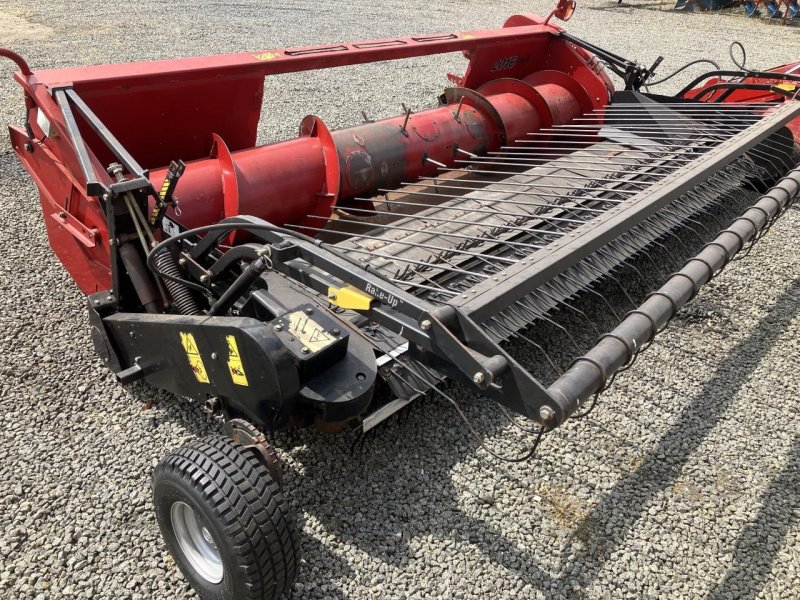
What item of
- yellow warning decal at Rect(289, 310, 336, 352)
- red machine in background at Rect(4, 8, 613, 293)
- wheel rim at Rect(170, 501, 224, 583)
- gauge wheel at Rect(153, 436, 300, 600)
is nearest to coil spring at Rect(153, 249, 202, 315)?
red machine in background at Rect(4, 8, 613, 293)

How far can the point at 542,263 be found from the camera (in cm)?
203

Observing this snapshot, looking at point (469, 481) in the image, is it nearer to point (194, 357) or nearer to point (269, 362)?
point (269, 362)

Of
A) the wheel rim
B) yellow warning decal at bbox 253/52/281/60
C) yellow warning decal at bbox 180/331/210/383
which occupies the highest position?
yellow warning decal at bbox 253/52/281/60

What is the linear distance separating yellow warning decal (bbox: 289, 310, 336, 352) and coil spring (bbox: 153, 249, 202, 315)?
44 centimetres

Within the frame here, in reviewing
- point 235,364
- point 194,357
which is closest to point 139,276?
point 194,357

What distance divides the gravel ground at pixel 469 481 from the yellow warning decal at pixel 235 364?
0.57 metres

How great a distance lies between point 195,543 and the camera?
204cm

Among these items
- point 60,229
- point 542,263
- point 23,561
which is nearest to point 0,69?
point 60,229

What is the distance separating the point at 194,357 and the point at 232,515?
2.01 ft

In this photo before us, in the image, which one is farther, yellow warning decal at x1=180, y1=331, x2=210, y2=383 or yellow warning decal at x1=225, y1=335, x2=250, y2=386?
yellow warning decal at x1=180, y1=331, x2=210, y2=383

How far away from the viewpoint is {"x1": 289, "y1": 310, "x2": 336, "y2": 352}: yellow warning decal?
2.06 meters

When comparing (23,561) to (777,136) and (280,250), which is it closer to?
(280,250)

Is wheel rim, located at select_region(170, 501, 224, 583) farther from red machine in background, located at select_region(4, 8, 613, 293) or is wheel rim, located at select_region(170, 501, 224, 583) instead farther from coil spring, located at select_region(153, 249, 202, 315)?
red machine in background, located at select_region(4, 8, 613, 293)

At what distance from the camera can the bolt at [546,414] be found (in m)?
1.47
